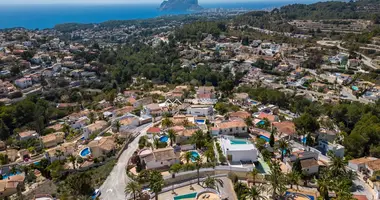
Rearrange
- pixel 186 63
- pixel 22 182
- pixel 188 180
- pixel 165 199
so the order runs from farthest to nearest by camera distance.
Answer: pixel 186 63 < pixel 22 182 < pixel 188 180 < pixel 165 199

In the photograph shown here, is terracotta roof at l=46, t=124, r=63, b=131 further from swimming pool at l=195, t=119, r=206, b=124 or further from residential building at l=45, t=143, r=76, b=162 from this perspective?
swimming pool at l=195, t=119, r=206, b=124

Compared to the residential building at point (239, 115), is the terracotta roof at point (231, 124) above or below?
above

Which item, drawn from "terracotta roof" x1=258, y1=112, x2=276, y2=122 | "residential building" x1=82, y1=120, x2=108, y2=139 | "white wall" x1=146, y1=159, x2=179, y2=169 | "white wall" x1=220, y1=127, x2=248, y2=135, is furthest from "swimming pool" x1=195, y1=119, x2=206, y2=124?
"residential building" x1=82, y1=120, x2=108, y2=139

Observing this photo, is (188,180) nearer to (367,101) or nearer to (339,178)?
(339,178)

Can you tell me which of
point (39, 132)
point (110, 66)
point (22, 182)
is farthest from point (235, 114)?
point (110, 66)

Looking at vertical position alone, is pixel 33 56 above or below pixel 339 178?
above

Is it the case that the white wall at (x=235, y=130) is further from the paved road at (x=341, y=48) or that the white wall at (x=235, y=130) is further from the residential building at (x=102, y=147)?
the paved road at (x=341, y=48)

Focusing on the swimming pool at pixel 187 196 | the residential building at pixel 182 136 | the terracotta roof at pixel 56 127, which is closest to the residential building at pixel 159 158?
the residential building at pixel 182 136
